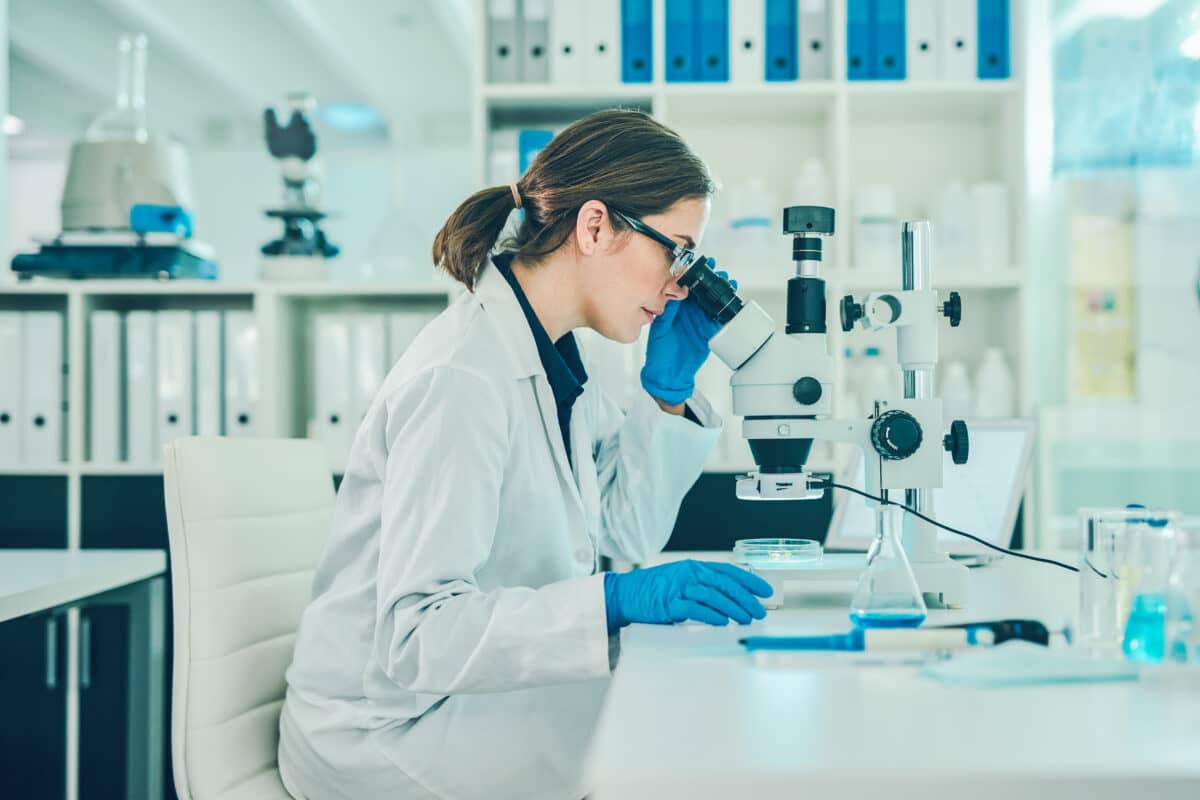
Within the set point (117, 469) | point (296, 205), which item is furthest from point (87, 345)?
point (296, 205)

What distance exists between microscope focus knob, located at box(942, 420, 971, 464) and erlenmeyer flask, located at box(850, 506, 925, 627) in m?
0.19

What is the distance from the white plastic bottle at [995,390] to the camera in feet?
7.68

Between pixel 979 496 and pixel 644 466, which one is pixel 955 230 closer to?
pixel 979 496

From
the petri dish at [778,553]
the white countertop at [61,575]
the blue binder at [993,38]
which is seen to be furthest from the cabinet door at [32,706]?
the blue binder at [993,38]

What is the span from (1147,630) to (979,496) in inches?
34.8

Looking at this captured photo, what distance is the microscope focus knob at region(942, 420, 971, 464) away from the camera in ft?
3.76

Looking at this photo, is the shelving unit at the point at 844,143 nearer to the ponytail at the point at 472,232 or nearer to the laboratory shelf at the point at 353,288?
the laboratory shelf at the point at 353,288

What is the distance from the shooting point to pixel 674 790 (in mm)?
563

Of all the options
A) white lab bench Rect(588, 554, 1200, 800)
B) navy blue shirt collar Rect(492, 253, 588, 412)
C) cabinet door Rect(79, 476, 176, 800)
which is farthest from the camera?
cabinet door Rect(79, 476, 176, 800)

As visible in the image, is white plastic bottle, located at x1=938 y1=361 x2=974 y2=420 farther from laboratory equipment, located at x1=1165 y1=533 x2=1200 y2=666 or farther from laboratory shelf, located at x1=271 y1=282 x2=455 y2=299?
laboratory equipment, located at x1=1165 y1=533 x2=1200 y2=666

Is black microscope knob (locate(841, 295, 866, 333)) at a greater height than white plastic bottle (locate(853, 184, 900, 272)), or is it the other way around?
white plastic bottle (locate(853, 184, 900, 272))

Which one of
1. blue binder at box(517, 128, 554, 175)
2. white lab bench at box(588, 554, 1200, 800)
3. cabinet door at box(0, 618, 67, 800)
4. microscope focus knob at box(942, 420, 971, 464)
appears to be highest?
blue binder at box(517, 128, 554, 175)

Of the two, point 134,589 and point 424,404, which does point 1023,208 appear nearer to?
point 424,404

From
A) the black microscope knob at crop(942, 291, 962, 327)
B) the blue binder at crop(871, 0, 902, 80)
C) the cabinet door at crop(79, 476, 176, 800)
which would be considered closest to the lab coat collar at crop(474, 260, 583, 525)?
the black microscope knob at crop(942, 291, 962, 327)
